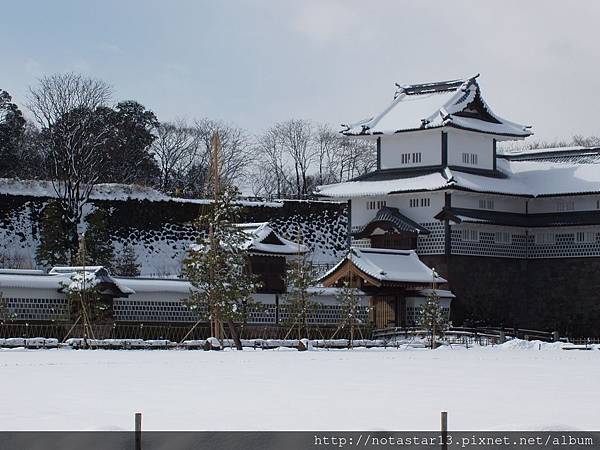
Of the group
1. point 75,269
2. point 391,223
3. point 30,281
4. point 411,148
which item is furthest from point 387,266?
point 30,281

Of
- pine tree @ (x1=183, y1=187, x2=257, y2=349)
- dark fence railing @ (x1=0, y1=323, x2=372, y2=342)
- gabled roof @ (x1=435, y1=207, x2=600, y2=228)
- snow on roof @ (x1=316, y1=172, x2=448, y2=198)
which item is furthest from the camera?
snow on roof @ (x1=316, y1=172, x2=448, y2=198)

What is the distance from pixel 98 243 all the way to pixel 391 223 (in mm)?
12991

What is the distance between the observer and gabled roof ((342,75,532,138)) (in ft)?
189

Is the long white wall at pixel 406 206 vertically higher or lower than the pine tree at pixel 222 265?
higher

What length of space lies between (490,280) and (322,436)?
4523 centimetres

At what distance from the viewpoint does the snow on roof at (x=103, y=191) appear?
61.8m

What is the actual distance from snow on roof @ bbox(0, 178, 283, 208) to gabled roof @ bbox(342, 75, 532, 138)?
966 cm

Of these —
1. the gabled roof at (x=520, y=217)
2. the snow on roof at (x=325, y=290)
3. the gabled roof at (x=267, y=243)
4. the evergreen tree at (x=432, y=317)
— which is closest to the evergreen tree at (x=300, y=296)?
the gabled roof at (x=267, y=243)

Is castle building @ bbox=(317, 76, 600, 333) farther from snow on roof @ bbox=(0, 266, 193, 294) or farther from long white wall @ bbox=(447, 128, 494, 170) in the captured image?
snow on roof @ bbox=(0, 266, 193, 294)

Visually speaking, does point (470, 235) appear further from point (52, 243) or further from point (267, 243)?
point (52, 243)

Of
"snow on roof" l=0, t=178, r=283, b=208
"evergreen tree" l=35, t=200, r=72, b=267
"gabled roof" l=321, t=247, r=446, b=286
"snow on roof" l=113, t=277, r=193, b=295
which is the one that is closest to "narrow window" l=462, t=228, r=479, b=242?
"gabled roof" l=321, t=247, r=446, b=286

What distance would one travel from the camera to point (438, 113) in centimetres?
5741

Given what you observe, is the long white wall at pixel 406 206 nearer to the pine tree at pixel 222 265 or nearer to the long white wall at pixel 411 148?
the long white wall at pixel 411 148

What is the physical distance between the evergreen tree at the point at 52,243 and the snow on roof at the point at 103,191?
5.57m
